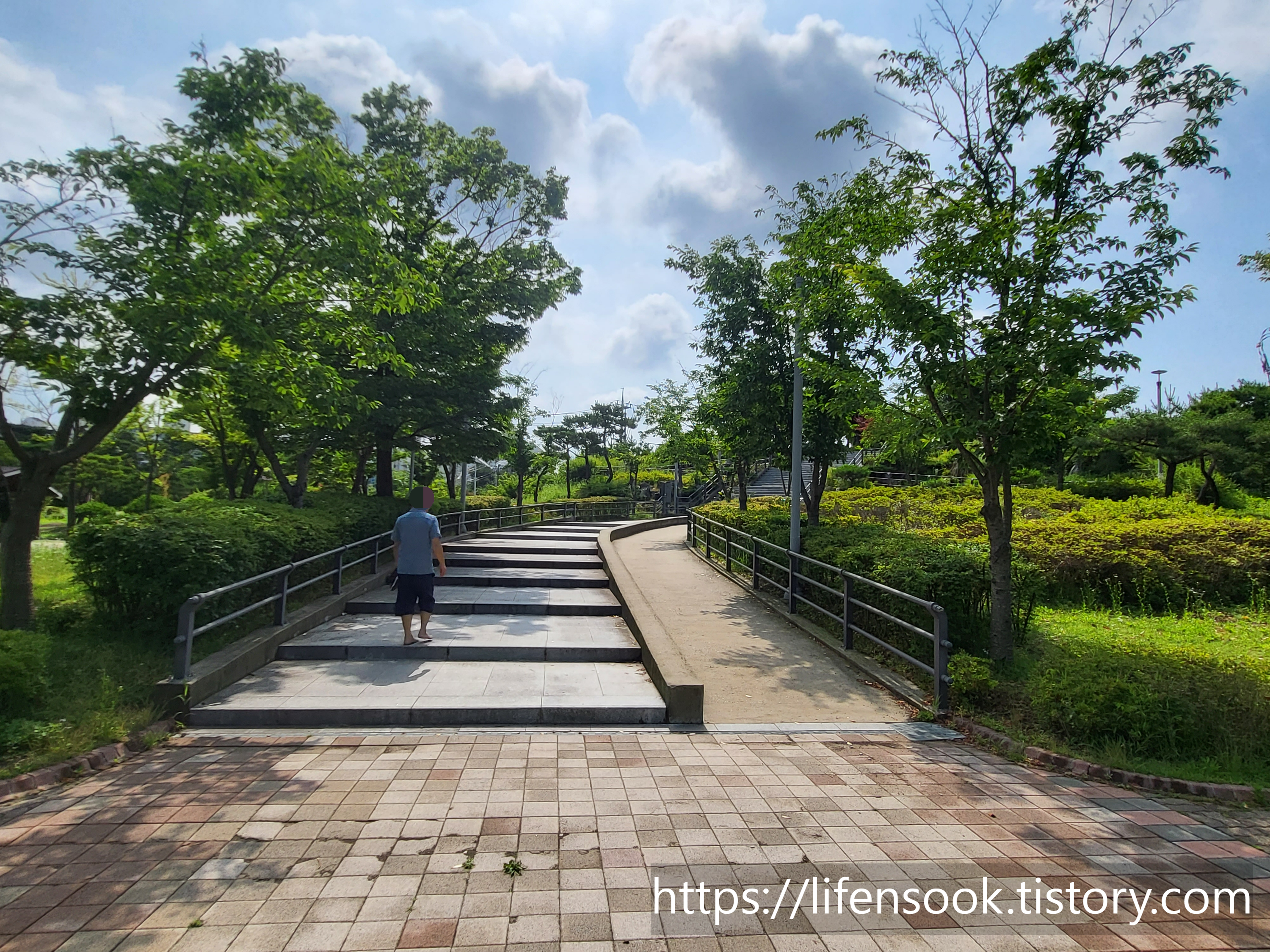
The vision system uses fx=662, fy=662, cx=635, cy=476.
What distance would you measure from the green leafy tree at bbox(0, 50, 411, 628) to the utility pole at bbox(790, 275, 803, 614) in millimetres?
6144

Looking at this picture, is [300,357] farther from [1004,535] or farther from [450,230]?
[450,230]

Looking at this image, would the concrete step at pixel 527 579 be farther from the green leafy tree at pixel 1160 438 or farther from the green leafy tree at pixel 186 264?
the green leafy tree at pixel 1160 438

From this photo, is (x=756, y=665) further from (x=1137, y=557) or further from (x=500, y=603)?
(x=1137, y=557)

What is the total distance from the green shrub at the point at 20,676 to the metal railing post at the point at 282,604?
2.32m

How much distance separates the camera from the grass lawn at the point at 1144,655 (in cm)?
450

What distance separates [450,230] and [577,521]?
46.1ft

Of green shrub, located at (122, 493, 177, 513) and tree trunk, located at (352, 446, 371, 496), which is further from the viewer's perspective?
green shrub, located at (122, 493, 177, 513)

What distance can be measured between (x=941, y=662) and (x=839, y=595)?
1988mm

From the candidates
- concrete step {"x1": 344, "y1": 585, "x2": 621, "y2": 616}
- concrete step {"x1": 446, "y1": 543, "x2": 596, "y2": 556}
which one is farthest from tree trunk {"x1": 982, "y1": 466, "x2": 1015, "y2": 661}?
concrete step {"x1": 446, "y1": 543, "x2": 596, "y2": 556}

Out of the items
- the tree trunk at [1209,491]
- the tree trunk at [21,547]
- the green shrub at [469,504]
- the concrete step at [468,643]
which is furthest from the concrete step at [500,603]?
the tree trunk at [1209,491]

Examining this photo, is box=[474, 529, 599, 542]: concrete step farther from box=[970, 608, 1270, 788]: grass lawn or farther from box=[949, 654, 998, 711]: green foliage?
box=[949, 654, 998, 711]: green foliage

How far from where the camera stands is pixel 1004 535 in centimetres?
657

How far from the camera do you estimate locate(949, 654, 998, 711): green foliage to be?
5648mm

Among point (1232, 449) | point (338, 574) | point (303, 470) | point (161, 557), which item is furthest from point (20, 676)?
point (1232, 449)
